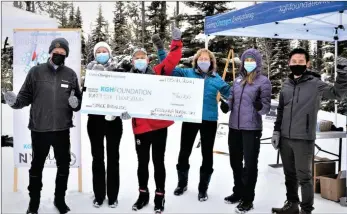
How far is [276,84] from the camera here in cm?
2247

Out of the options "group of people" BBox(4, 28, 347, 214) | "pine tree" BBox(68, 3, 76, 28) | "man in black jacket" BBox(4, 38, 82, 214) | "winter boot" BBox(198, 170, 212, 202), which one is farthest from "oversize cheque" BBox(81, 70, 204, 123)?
"pine tree" BBox(68, 3, 76, 28)

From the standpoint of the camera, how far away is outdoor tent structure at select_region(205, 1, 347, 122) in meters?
4.78

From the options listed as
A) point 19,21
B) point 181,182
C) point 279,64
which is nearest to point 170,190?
point 181,182

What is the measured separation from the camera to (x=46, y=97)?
3533 mm

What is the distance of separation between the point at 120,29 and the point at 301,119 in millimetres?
25593

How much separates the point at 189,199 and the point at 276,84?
1938 cm

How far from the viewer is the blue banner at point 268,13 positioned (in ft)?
14.6

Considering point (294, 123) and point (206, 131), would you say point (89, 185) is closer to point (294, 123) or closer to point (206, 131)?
point (206, 131)

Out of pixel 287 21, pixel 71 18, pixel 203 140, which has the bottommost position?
pixel 203 140

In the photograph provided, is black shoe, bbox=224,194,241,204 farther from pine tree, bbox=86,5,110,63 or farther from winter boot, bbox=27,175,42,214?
pine tree, bbox=86,5,110,63

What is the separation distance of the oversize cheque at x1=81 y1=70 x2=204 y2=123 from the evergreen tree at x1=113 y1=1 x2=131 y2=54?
22.9 metres

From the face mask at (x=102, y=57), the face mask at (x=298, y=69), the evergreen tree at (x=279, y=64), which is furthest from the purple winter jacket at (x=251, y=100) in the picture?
the evergreen tree at (x=279, y=64)

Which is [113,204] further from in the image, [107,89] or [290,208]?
[290,208]

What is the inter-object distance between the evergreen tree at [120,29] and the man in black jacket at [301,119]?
2345 centimetres
